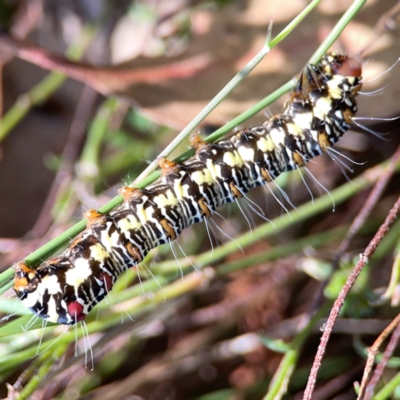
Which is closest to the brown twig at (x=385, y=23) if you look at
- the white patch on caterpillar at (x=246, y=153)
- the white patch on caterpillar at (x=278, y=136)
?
the white patch on caterpillar at (x=278, y=136)

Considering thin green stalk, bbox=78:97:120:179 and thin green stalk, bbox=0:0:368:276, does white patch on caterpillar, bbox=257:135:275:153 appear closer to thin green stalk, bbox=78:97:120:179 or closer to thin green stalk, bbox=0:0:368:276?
thin green stalk, bbox=0:0:368:276

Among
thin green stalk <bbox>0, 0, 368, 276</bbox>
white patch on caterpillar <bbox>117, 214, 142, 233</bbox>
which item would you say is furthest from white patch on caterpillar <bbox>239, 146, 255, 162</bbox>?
white patch on caterpillar <bbox>117, 214, 142, 233</bbox>

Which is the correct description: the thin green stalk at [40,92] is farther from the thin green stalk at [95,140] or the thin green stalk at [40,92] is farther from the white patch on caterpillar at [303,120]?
the white patch on caterpillar at [303,120]

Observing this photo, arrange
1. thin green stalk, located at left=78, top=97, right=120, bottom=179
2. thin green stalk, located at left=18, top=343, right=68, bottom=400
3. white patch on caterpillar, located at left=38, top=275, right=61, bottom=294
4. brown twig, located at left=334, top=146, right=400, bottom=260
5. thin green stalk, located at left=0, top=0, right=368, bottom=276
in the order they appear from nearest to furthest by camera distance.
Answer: thin green stalk, located at left=0, top=0, right=368, bottom=276 → white patch on caterpillar, located at left=38, top=275, right=61, bottom=294 → thin green stalk, located at left=18, top=343, right=68, bottom=400 → brown twig, located at left=334, top=146, right=400, bottom=260 → thin green stalk, located at left=78, top=97, right=120, bottom=179

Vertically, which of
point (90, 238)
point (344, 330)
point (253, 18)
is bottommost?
point (344, 330)

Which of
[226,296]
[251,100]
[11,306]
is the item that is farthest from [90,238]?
[226,296]

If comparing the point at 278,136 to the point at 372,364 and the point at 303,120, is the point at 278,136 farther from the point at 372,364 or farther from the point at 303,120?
the point at 372,364

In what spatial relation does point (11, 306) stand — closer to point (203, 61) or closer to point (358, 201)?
point (203, 61)
